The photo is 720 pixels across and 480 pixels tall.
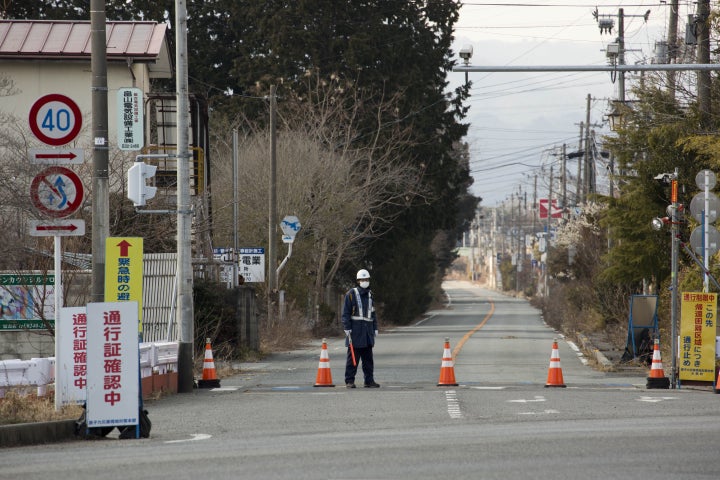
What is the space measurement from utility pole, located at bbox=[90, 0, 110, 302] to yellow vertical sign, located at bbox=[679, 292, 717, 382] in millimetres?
9213

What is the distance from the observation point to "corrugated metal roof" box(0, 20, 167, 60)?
1293 inches

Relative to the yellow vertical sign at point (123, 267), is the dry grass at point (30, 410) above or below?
below

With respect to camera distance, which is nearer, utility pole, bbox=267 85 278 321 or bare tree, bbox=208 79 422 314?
utility pole, bbox=267 85 278 321

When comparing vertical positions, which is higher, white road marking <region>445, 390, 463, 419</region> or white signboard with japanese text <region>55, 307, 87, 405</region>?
white signboard with japanese text <region>55, 307, 87, 405</region>

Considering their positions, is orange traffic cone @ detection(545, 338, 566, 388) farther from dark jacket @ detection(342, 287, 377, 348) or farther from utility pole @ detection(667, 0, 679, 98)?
utility pole @ detection(667, 0, 679, 98)

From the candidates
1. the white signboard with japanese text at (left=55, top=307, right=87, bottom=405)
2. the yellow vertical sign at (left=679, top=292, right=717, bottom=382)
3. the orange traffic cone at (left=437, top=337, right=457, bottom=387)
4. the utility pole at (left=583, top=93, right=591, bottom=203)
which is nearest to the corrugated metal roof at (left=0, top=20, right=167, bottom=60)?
the orange traffic cone at (left=437, top=337, right=457, bottom=387)

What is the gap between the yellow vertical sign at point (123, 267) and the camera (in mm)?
18953

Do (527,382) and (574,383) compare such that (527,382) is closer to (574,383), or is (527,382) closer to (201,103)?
(574,383)

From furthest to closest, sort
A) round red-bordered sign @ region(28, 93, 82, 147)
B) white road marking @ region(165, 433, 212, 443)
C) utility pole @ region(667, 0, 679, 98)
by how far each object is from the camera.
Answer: utility pole @ region(667, 0, 679, 98) → round red-bordered sign @ region(28, 93, 82, 147) → white road marking @ region(165, 433, 212, 443)

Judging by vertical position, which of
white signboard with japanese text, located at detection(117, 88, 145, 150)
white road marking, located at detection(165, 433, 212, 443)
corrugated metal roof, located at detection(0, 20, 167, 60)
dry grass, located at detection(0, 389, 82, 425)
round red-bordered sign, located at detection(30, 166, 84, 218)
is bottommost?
white road marking, located at detection(165, 433, 212, 443)

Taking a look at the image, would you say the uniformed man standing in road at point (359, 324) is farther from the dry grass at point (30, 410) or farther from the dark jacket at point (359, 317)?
the dry grass at point (30, 410)

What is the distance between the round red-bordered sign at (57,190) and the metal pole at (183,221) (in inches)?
204

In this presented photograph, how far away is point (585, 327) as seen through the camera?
134ft

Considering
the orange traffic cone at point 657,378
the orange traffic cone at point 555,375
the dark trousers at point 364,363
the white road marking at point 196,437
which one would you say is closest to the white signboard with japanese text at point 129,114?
the dark trousers at point 364,363
